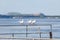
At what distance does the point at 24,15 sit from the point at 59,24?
12.3ft

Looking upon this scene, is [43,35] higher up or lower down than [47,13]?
lower down

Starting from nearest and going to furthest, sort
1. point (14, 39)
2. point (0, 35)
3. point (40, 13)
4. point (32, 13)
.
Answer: point (14, 39) < point (0, 35) < point (40, 13) < point (32, 13)

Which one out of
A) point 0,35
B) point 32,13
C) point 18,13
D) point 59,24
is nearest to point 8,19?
point 18,13

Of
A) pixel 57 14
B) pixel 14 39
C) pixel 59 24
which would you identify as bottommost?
pixel 14 39

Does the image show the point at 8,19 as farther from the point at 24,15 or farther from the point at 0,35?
the point at 0,35

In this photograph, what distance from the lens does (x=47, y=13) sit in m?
7.63

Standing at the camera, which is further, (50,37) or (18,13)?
(18,13)

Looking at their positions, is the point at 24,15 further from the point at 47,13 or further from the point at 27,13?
the point at 47,13

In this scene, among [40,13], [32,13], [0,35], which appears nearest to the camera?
[0,35]

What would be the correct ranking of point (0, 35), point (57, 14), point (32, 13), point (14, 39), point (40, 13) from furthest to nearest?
1. point (32, 13)
2. point (40, 13)
3. point (57, 14)
4. point (0, 35)
5. point (14, 39)

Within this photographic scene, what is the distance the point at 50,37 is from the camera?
3.38m

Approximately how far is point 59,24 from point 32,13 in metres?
3.17

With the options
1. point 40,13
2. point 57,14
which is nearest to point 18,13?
point 40,13

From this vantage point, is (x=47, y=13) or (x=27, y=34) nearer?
(x=27, y=34)
